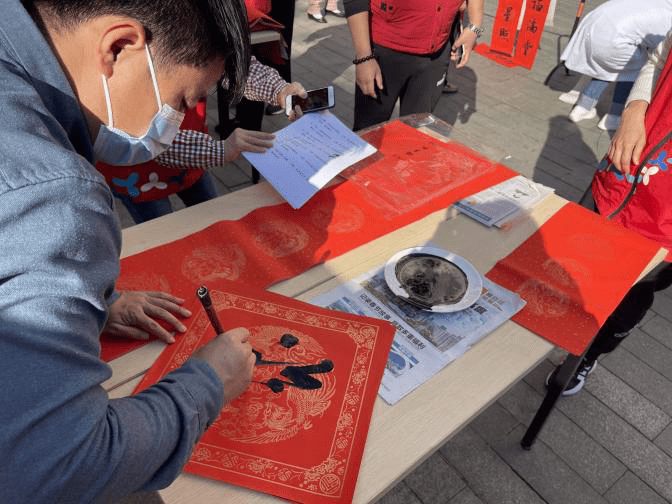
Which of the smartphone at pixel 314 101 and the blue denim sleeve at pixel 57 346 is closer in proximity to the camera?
the blue denim sleeve at pixel 57 346

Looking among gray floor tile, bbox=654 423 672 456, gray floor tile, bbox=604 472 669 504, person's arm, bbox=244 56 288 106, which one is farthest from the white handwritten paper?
gray floor tile, bbox=654 423 672 456

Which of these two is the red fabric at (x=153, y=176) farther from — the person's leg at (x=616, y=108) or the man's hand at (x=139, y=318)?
the person's leg at (x=616, y=108)

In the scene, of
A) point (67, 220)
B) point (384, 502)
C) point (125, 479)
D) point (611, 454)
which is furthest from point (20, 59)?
point (611, 454)

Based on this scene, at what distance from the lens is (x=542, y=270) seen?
127cm

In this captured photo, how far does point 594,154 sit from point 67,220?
406 centimetres

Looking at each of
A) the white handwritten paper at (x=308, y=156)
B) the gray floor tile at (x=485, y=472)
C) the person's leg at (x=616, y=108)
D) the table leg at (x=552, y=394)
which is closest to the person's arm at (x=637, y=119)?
the table leg at (x=552, y=394)

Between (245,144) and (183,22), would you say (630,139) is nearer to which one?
(245,144)

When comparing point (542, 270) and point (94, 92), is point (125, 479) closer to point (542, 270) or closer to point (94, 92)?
point (94, 92)

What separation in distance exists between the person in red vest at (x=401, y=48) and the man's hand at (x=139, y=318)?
155cm

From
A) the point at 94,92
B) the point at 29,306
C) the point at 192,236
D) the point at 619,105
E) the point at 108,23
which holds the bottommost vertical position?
the point at 619,105

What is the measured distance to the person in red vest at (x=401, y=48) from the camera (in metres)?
2.04

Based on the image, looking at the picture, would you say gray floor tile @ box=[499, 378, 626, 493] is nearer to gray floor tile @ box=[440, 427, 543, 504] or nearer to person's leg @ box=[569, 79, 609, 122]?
gray floor tile @ box=[440, 427, 543, 504]

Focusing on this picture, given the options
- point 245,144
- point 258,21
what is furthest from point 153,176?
point 258,21

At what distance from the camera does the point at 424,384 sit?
96 centimetres
